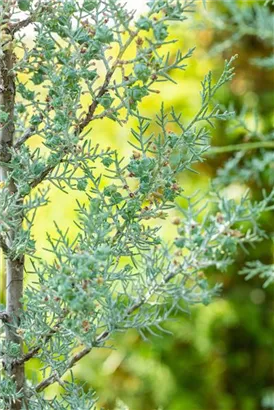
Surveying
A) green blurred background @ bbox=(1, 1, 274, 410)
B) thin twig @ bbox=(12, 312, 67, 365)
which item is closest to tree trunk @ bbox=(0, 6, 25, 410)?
thin twig @ bbox=(12, 312, 67, 365)

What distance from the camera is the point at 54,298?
1.89 ft

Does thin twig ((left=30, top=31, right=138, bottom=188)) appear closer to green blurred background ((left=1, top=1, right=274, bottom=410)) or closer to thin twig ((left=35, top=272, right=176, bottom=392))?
thin twig ((left=35, top=272, right=176, bottom=392))

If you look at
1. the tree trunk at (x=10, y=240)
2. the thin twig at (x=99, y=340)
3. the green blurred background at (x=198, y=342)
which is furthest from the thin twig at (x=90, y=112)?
the green blurred background at (x=198, y=342)

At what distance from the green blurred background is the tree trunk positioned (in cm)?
161

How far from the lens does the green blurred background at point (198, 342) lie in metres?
2.39

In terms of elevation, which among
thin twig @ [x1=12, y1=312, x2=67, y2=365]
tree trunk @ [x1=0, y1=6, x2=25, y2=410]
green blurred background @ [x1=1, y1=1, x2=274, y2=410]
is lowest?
thin twig @ [x1=12, y1=312, x2=67, y2=365]

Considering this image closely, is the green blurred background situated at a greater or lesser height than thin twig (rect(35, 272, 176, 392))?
greater

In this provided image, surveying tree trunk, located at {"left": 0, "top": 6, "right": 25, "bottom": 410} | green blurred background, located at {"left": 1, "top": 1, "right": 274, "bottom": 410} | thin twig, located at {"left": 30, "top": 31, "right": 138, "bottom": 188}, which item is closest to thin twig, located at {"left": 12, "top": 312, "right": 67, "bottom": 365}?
tree trunk, located at {"left": 0, "top": 6, "right": 25, "bottom": 410}

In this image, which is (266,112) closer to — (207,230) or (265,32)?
(265,32)

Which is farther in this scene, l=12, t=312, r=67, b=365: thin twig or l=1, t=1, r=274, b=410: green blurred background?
l=1, t=1, r=274, b=410: green blurred background

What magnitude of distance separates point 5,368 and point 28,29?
1.05ft

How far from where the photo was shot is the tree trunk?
60cm

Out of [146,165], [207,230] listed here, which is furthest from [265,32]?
[146,165]

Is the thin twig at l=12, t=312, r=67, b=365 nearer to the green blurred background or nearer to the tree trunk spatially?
the tree trunk
